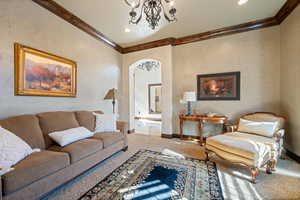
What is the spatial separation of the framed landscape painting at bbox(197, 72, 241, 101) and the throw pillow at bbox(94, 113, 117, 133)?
2.61 meters

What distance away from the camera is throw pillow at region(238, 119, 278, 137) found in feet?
8.39

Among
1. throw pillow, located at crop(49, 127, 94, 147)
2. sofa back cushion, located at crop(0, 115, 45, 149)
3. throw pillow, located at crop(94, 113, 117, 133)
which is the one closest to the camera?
sofa back cushion, located at crop(0, 115, 45, 149)

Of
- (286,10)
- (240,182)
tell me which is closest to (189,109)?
(240,182)

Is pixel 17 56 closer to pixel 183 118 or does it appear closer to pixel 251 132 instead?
pixel 183 118

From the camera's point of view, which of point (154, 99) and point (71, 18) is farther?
point (154, 99)

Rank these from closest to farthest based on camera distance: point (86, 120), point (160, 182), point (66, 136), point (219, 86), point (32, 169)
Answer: point (32, 169) < point (160, 182) < point (66, 136) < point (86, 120) < point (219, 86)

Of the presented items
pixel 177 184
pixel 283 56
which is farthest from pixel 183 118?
pixel 283 56

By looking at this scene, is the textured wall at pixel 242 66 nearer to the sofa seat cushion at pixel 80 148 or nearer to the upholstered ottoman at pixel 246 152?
the upholstered ottoman at pixel 246 152

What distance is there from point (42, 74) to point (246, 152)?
12.4 feet

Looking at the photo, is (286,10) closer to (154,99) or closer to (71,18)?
(71,18)

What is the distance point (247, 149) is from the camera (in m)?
1.97

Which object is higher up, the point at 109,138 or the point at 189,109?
the point at 189,109

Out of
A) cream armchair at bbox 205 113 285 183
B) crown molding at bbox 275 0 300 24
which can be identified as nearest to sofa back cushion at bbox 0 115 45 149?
cream armchair at bbox 205 113 285 183

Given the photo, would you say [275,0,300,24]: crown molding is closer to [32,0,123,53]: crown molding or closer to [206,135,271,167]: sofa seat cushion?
[206,135,271,167]: sofa seat cushion
